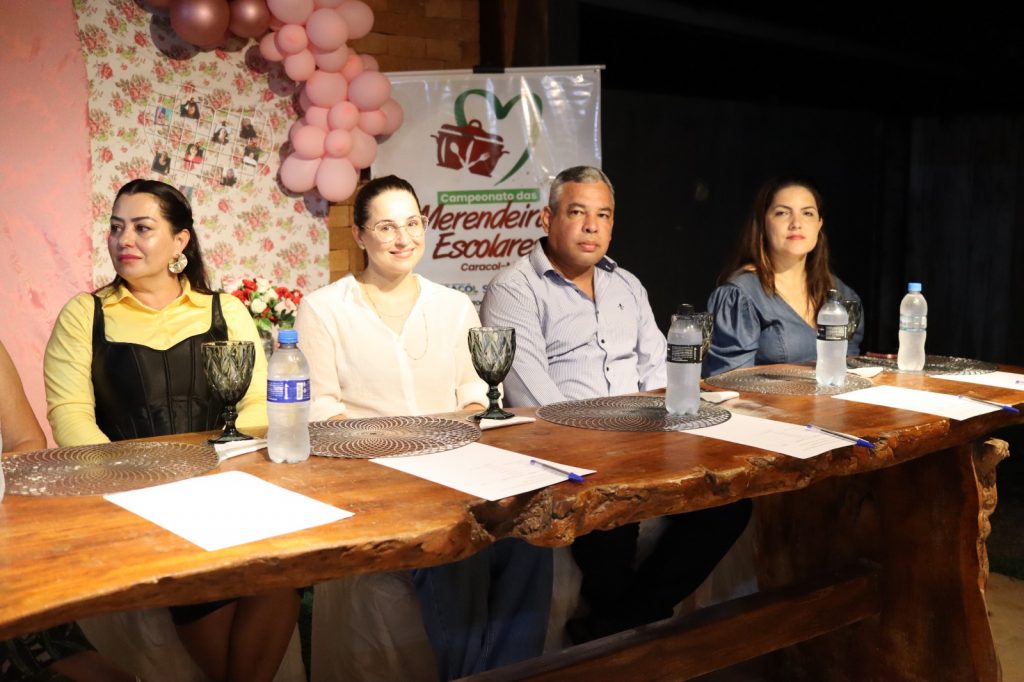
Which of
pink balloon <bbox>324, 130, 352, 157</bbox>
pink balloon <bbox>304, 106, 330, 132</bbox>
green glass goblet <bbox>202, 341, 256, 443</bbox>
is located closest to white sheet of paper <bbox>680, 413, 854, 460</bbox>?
green glass goblet <bbox>202, 341, 256, 443</bbox>

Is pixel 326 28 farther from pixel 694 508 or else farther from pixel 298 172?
pixel 694 508

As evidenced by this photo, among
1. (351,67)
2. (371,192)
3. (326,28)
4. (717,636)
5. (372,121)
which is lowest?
(717,636)

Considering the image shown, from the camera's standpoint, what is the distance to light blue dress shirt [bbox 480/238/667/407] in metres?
2.78

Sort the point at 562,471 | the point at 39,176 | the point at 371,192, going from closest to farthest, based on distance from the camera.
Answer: the point at 562,471, the point at 371,192, the point at 39,176

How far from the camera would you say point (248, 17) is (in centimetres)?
404

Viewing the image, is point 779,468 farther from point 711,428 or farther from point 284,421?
point 284,421

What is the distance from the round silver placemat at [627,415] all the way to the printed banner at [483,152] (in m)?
2.36

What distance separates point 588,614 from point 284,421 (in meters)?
1.00

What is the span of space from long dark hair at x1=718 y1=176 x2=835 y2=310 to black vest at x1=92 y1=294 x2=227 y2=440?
1703 millimetres

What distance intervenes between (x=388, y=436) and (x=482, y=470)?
31 cm

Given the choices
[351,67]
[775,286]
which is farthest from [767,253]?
[351,67]

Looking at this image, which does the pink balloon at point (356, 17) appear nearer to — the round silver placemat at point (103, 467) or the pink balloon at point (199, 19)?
the pink balloon at point (199, 19)

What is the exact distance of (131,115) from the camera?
403 centimetres

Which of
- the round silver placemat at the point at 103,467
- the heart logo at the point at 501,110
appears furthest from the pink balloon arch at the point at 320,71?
the round silver placemat at the point at 103,467
